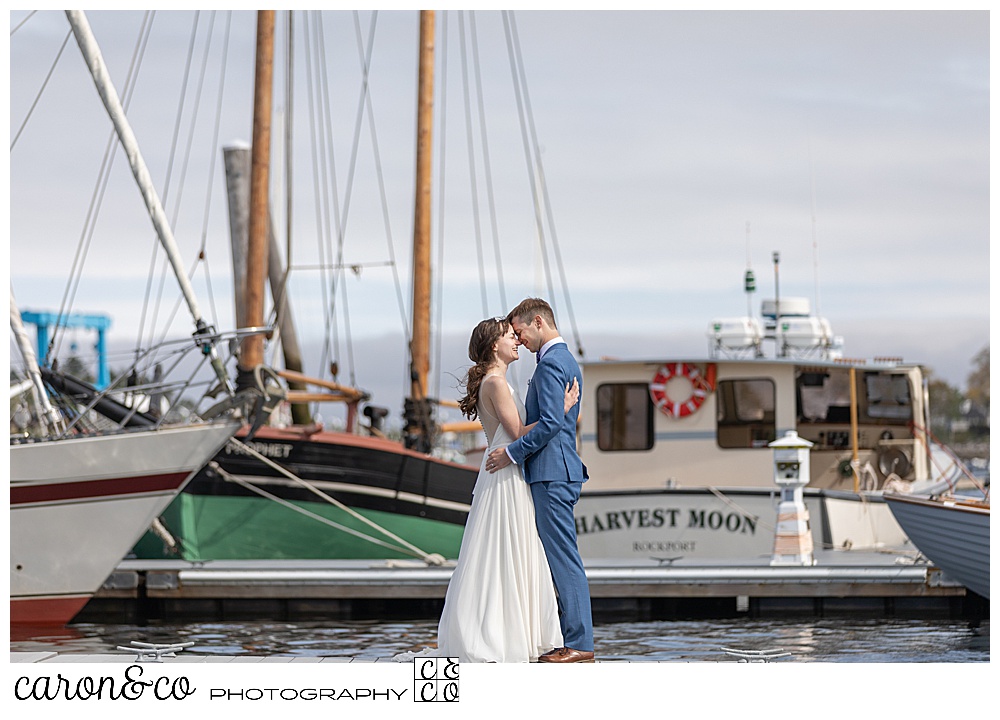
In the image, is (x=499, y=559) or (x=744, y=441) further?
(x=744, y=441)

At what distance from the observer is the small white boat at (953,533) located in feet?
35.9

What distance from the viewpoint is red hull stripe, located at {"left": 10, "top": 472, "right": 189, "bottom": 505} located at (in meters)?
Result: 11.0

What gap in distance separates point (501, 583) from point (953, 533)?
6311 millimetres

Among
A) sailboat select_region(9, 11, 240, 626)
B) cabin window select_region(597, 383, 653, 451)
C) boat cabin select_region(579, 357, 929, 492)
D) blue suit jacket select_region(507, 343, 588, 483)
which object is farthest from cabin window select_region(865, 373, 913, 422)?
blue suit jacket select_region(507, 343, 588, 483)

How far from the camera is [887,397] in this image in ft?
56.0

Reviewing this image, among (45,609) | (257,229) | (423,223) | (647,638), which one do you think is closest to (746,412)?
(423,223)

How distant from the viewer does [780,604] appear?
11.8m

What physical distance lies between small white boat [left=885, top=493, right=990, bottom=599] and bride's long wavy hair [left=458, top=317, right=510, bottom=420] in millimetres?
6221

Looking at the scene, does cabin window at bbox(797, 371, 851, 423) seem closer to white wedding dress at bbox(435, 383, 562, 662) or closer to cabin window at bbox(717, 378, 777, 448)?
cabin window at bbox(717, 378, 777, 448)

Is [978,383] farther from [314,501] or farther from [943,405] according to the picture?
[314,501]
